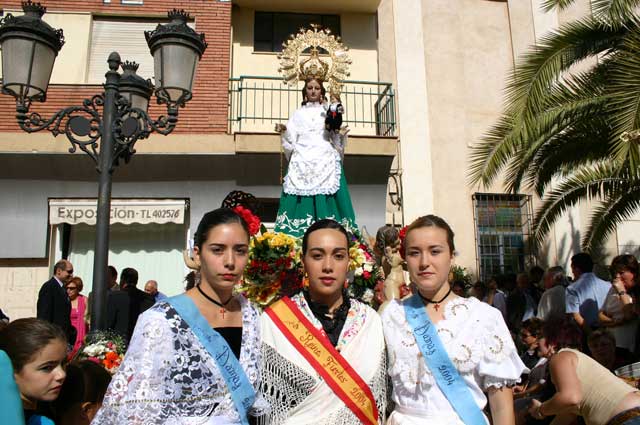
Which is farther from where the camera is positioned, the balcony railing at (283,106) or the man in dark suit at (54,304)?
the balcony railing at (283,106)

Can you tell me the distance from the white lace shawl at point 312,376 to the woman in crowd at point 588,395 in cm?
168

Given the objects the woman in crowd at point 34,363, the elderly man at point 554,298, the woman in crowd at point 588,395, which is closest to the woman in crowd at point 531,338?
the elderly man at point 554,298

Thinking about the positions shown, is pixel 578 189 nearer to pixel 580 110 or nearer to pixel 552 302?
pixel 580 110

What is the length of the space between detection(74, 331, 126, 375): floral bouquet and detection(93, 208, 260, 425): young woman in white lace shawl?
2.71 metres

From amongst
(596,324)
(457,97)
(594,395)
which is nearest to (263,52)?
(457,97)

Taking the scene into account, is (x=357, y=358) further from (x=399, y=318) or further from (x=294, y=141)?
(x=294, y=141)

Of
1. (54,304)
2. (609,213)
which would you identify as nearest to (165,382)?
(54,304)

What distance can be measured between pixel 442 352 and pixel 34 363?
6.28 ft

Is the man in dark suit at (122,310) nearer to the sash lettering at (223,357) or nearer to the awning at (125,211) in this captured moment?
the awning at (125,211)

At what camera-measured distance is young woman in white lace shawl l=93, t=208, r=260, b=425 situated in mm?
2311

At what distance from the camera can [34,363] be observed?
2.72 m

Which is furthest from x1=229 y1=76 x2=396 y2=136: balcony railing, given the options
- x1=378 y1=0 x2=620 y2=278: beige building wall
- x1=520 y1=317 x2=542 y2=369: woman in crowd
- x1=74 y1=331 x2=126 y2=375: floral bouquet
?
x1=74 y1=331 x2=126 y2=375: floral bouquet

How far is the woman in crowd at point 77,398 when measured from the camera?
3025 mm

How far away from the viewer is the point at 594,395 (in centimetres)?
381
